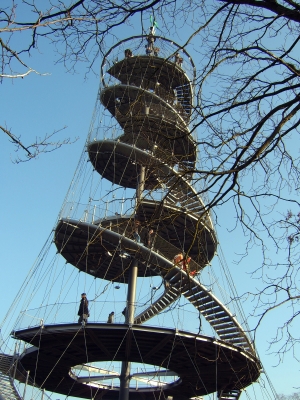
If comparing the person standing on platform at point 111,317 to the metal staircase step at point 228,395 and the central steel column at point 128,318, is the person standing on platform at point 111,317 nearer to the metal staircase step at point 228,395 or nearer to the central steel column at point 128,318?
the central steel column at point 128,318

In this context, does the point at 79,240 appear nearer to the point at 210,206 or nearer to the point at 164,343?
the point at 164,343

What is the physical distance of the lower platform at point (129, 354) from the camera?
14.2 m

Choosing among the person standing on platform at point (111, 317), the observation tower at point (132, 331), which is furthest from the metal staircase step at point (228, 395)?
the person standing on platform at point (111, 317)

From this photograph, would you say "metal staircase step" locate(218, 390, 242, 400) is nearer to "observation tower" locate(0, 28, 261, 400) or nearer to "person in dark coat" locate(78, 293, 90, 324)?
"observation tower" locate(0, 28, 261, 400)

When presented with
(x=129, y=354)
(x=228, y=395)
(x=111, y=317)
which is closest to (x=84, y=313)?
(x=111, y=317)

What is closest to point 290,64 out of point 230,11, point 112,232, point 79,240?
point 230,11

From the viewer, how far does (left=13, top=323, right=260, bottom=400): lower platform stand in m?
14.2

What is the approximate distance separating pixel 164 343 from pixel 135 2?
40.2 ft

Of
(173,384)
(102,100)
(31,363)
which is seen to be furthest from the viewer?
(102,100)

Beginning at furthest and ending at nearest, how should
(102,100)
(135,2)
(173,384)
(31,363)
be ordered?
(102,100) < (173,384) < (31,363) < (135,2)

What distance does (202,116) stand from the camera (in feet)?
15.1

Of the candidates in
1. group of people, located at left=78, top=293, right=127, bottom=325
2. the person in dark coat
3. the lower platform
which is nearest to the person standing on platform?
group of people, located at left=78, top=293, right=127, bottom=325

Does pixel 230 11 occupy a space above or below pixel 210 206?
above

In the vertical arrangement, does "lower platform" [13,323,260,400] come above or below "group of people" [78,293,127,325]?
below
